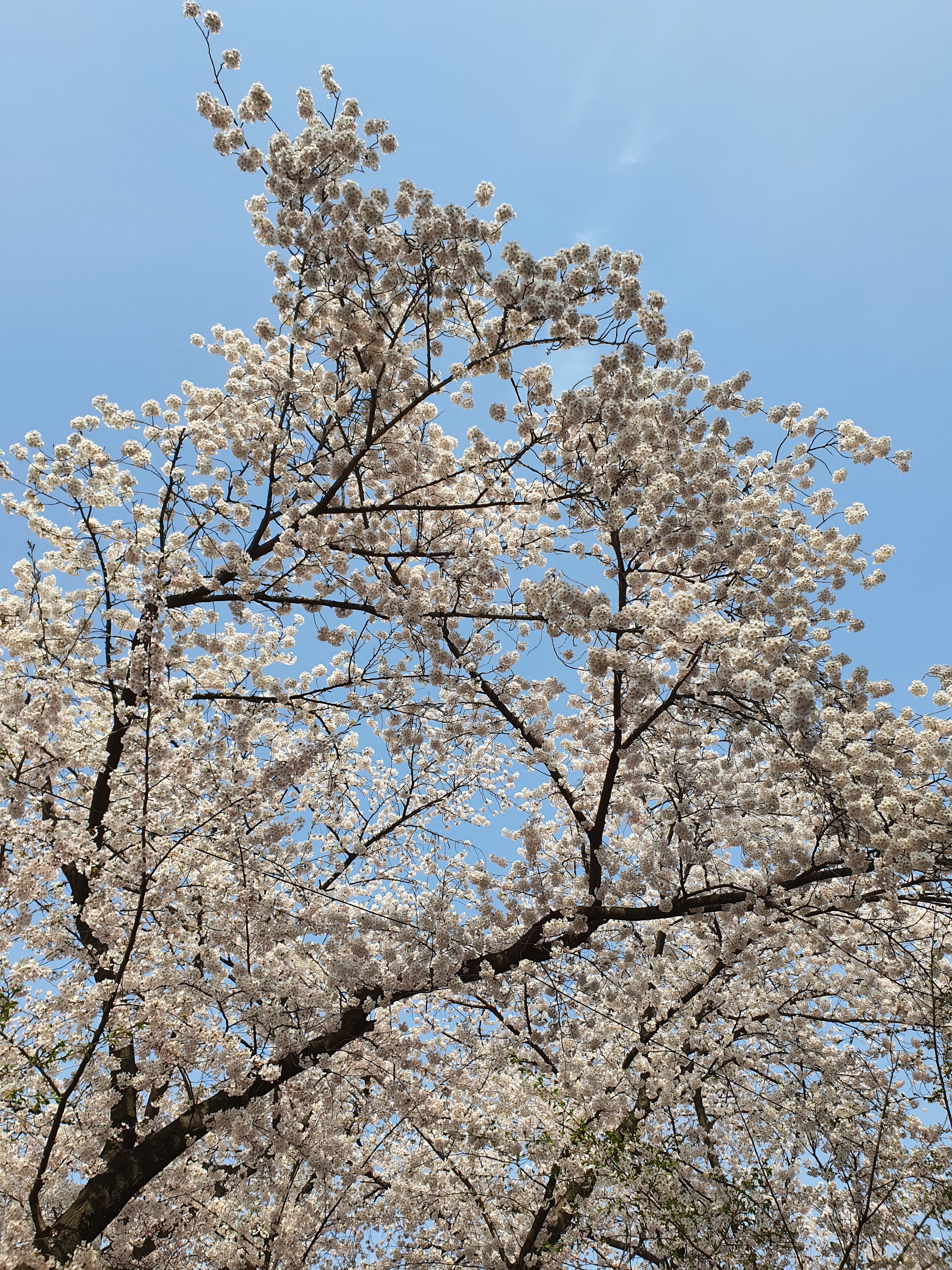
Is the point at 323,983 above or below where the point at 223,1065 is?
above

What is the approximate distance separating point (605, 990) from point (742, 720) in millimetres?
4569

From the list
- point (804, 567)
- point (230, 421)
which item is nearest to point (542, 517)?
point (804, 567)

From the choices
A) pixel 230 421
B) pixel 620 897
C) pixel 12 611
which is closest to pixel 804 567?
pixel 620 897

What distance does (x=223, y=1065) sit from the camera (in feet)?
20.7

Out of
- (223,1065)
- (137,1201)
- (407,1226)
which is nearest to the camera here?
(223,1065)

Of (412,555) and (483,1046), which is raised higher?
(412,555)

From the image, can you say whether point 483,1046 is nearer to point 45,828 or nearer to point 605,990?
point 605,990

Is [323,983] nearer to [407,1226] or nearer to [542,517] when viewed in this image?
[407,1226]

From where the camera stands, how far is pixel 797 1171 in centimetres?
813

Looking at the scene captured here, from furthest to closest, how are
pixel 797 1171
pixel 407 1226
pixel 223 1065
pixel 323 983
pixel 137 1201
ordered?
pixel 407 1226, pixel 797 1171, pixel 323 983, pixel 137 1201, pixel 223 1065

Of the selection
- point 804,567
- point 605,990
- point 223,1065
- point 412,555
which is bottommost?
point 223,1065

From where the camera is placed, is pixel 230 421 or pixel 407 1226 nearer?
pixel 230 421

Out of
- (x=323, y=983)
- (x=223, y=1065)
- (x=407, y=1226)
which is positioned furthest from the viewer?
(x=407, y=1226)

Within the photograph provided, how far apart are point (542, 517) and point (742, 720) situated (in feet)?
11.0
